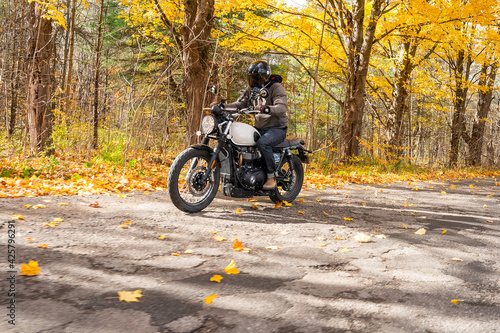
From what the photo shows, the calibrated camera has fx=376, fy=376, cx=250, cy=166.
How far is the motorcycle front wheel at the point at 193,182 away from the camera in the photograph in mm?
4723

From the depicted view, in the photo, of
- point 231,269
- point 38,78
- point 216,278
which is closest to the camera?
point 216,278

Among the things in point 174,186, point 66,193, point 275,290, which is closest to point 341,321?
point 275,290

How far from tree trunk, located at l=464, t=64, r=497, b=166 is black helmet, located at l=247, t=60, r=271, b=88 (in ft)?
62.8

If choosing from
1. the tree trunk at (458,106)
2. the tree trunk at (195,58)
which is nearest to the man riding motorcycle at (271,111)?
the tree trunk at (195,58)

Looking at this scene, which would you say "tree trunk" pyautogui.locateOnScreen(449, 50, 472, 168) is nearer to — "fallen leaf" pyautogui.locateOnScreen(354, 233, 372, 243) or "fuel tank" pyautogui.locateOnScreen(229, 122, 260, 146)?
"fuel tank" pyautogui.locateOnScreen(229, 122, 260, 146)

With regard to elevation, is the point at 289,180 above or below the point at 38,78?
below

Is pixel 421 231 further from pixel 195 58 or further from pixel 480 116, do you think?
pixel 480 116

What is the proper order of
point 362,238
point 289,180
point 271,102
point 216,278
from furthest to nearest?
point 289,180 → point 271,102 → point 362,238 → point 216,278

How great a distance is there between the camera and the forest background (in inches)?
359

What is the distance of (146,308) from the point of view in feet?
7.09

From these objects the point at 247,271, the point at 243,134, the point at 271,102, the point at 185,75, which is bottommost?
the point at 247,271

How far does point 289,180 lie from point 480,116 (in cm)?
1973

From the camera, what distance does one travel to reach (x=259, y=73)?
5.74 m

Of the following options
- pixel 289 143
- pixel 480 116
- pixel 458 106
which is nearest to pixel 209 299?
pixel 289 143
